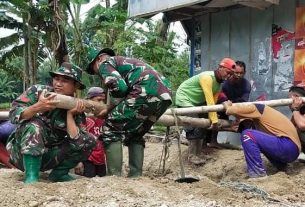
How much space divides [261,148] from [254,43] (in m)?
2.79

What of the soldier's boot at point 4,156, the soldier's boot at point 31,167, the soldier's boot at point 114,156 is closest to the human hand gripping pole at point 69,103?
the soldier's boot at point 114,156

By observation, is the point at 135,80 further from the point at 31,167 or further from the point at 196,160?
the point at 196,160

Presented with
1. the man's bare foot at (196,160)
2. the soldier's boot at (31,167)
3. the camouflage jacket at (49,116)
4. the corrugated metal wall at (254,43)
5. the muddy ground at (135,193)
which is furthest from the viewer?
the corrugated metal wall at (254,43)

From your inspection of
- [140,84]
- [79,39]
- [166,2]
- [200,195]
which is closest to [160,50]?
[79,39]

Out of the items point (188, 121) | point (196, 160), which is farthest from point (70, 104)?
point (196, 160)

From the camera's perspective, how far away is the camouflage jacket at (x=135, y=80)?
4285 millimetres

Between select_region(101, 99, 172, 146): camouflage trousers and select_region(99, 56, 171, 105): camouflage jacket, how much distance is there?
0.20 ft

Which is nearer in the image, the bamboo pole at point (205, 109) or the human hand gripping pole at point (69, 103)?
the human hand gripping pole at point (69, 103)

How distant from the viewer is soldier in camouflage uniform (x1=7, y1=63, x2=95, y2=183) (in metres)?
4.01

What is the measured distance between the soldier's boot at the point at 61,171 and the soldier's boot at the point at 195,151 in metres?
2.42

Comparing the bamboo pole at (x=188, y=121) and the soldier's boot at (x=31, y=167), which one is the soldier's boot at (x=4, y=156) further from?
the bamboo pole at (x=188, y=121)

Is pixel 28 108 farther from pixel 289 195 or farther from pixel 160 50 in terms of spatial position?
pixel 160 50

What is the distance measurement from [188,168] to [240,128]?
93cm

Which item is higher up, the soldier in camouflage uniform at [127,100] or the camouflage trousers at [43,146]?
the soldier in camouflage uniform at [127,100]
